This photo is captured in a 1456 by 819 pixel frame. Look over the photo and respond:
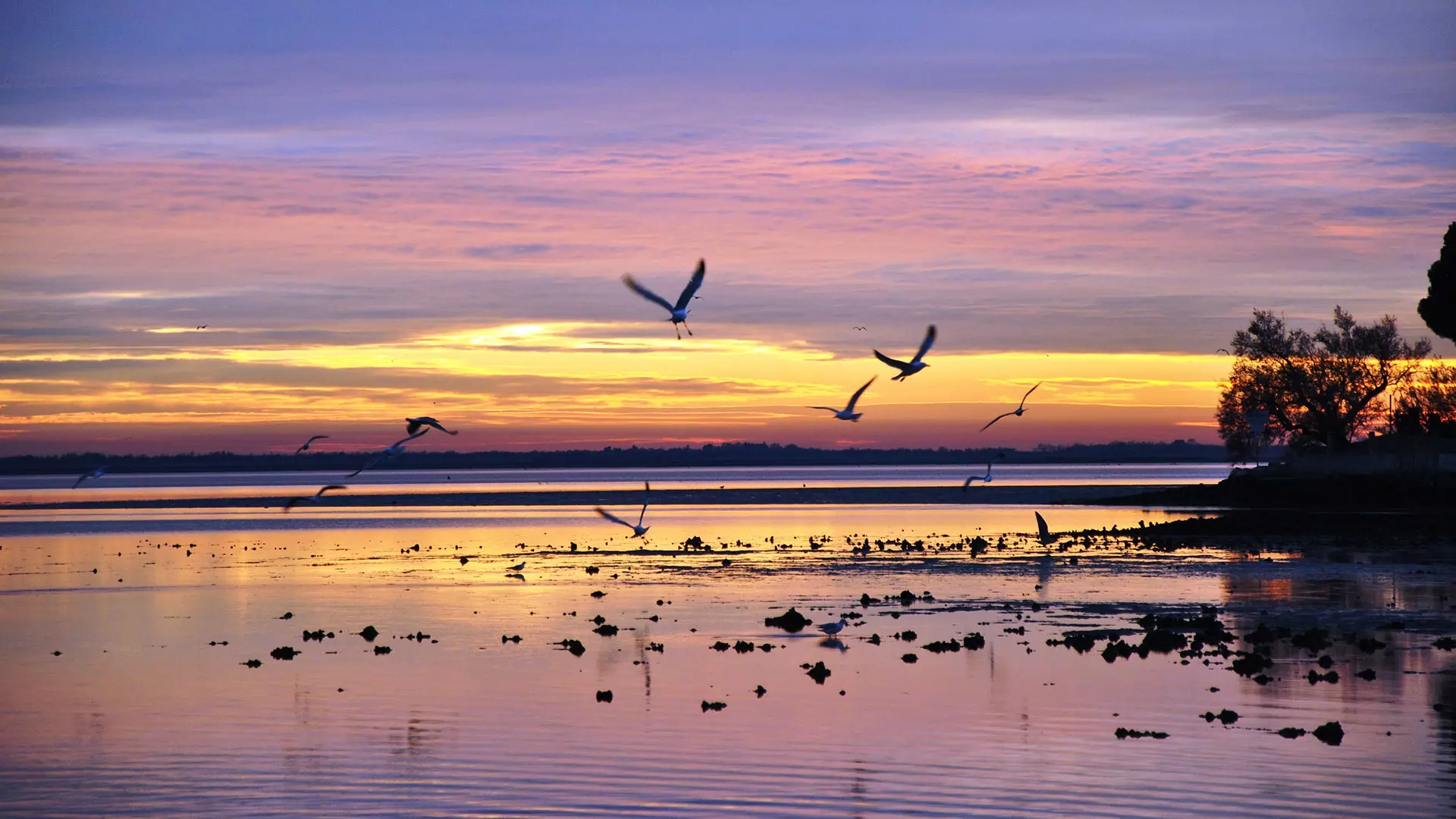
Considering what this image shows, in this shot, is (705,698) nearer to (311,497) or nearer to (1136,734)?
(1136,734)

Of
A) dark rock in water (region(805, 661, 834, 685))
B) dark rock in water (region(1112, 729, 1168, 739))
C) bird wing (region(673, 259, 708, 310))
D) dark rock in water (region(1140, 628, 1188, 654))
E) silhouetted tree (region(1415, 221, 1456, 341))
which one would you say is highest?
silhouetted tree (region(1415, 221, 1456, 341))

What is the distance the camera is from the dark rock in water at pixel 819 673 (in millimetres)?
22188

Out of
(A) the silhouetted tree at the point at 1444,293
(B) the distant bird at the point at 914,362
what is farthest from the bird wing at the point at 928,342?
(A) the silhouetted tree at the point at 1444,293

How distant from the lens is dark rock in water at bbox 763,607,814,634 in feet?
91.4

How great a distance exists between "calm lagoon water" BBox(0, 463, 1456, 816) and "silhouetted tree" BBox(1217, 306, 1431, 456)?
51968 mm

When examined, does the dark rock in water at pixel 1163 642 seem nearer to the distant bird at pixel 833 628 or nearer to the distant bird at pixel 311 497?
the distant bird at pixel 833 628

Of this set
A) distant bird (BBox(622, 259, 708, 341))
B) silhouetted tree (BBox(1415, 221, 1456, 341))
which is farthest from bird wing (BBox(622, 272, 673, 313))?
silhouetted tree (BBox(1415, 221, 1456, 341))

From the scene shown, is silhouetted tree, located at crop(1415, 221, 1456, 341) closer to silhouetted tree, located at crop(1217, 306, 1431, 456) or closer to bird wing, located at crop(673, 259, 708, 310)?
silhouetted tree, located at crop(1217, 306, 1431, 456)

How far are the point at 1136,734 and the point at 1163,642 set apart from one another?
698cm

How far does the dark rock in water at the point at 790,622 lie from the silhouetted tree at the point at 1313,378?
65.5m

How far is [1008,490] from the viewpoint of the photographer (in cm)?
11575

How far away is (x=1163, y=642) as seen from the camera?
24531 millimetres

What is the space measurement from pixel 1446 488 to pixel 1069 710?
2175 inches

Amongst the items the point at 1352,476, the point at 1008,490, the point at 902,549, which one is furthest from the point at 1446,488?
the point at 1008,490
